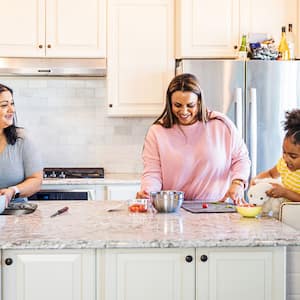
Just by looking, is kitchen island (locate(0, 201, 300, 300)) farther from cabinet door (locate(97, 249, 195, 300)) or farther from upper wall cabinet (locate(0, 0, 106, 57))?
upper wall cabinet (locate(0, 0, 106, 57))

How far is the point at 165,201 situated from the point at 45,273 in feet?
2.16

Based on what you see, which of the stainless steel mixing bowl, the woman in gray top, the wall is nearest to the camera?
the stainless steel mixing bowl

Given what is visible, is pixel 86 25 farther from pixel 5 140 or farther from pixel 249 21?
pixel 5 140

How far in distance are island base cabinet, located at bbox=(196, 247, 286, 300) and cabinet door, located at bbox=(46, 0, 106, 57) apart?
8.52 feet

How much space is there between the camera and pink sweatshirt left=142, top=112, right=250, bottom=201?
252 centimetres

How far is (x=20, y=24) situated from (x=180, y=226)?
2.62 m

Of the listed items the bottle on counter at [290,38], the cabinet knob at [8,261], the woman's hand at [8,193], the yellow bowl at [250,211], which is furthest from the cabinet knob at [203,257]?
the bottle on counter at [290,38]

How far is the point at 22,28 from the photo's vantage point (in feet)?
13.0

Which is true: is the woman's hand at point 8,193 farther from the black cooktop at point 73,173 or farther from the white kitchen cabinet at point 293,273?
the black cooktop at point 73,173

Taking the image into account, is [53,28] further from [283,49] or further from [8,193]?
[8,193]

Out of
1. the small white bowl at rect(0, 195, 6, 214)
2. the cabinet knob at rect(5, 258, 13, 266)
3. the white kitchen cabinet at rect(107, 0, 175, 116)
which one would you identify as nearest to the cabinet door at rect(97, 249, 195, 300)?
the cabinet knob at rect(5, 258, 13, 266)

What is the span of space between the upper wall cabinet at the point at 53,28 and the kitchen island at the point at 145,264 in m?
2.46

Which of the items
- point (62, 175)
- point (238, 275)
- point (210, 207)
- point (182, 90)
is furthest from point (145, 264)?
point (62, 175)

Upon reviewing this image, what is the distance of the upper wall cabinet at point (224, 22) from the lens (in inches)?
154
